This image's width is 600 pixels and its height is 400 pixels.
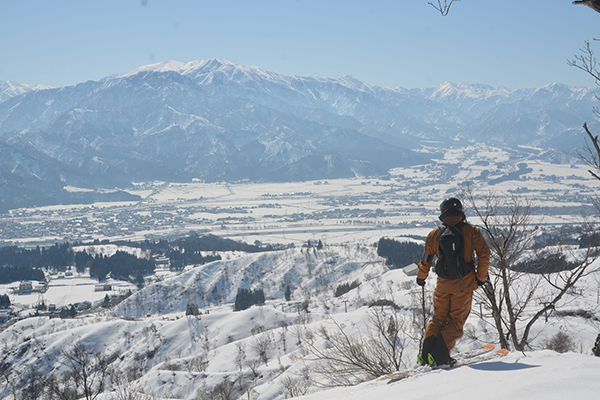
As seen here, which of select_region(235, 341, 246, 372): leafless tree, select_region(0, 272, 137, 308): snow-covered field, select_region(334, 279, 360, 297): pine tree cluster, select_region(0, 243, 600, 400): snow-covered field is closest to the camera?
select_region(0, 243, 600, 400): snow-covered field

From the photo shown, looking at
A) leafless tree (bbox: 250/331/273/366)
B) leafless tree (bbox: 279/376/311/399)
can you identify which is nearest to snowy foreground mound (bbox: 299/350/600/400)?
leafless tree (bbox: 279/376/311/399)

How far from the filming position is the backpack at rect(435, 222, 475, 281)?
294 inches

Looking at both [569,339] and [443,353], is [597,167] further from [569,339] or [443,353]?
[569,339]

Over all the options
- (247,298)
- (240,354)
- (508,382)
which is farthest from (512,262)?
(247,298)

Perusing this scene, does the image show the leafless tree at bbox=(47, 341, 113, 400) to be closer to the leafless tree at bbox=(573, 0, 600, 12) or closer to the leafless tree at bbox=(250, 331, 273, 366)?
the leafless tree at bbox=(573, 0, 600, 12)

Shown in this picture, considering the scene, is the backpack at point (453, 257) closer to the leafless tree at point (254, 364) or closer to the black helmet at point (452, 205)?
the black helmet at point (452, 205)

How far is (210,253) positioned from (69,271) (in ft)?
149

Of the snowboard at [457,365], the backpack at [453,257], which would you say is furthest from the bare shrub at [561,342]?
the backpack at [453,257]

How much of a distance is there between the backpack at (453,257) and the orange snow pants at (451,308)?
0.43 ft

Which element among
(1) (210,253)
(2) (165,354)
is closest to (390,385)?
(2) (165,354)

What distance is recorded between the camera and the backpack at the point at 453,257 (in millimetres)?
7469

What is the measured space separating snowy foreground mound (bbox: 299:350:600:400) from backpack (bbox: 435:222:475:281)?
150 cm

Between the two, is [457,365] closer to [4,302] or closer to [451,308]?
[451,308]

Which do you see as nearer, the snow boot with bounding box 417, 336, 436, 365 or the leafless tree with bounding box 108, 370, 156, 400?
the snow boot with bounding box 417, 336, 436, 365
